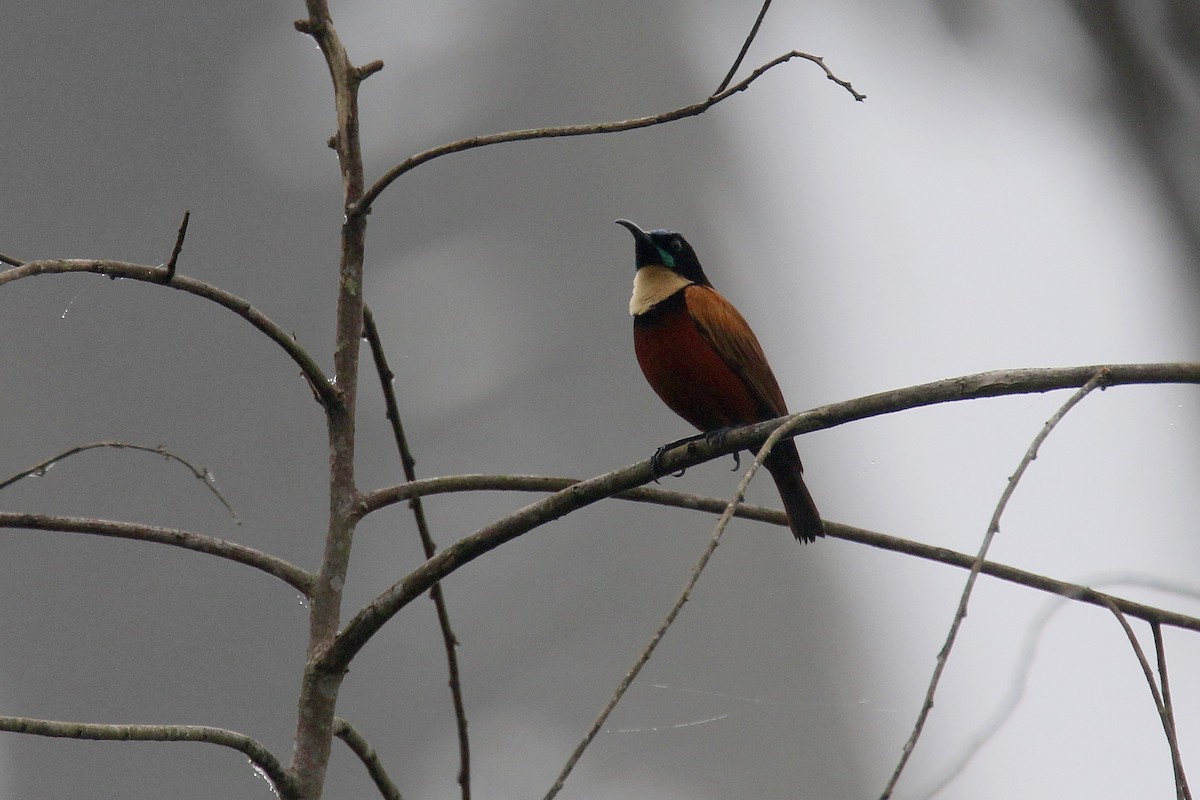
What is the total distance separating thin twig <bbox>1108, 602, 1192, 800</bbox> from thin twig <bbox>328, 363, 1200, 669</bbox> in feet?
0.92

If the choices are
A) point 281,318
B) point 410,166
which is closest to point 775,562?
point 281,318

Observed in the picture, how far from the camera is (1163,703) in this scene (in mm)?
1192

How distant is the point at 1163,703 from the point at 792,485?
1.62m

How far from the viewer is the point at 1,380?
4.60 meters

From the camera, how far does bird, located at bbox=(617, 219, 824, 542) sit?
2.81m

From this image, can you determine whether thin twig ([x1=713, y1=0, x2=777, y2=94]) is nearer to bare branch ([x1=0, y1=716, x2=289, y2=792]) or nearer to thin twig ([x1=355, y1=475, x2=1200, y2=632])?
thin twig ([x1=355, y1=475, x2=1200, y2=632])

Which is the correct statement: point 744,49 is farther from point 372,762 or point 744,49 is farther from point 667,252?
point 667,252

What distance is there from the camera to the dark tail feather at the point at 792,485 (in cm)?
276

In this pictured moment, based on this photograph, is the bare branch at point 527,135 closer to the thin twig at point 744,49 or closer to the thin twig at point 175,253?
the thin twig at point 744,49

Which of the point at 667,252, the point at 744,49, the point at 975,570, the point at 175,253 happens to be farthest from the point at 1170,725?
the point at 667,252

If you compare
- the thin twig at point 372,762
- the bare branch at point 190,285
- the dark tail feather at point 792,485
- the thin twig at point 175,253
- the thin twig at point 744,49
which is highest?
the thin twig at point 744,49

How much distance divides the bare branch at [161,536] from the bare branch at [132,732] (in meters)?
0.30

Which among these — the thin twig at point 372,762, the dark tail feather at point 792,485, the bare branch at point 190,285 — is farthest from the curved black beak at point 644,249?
the thin twig at point 372,762

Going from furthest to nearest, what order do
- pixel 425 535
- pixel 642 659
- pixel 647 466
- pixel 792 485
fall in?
pixel 792 485, pixel 425 535, pixel 647 466, pixel 642 659
